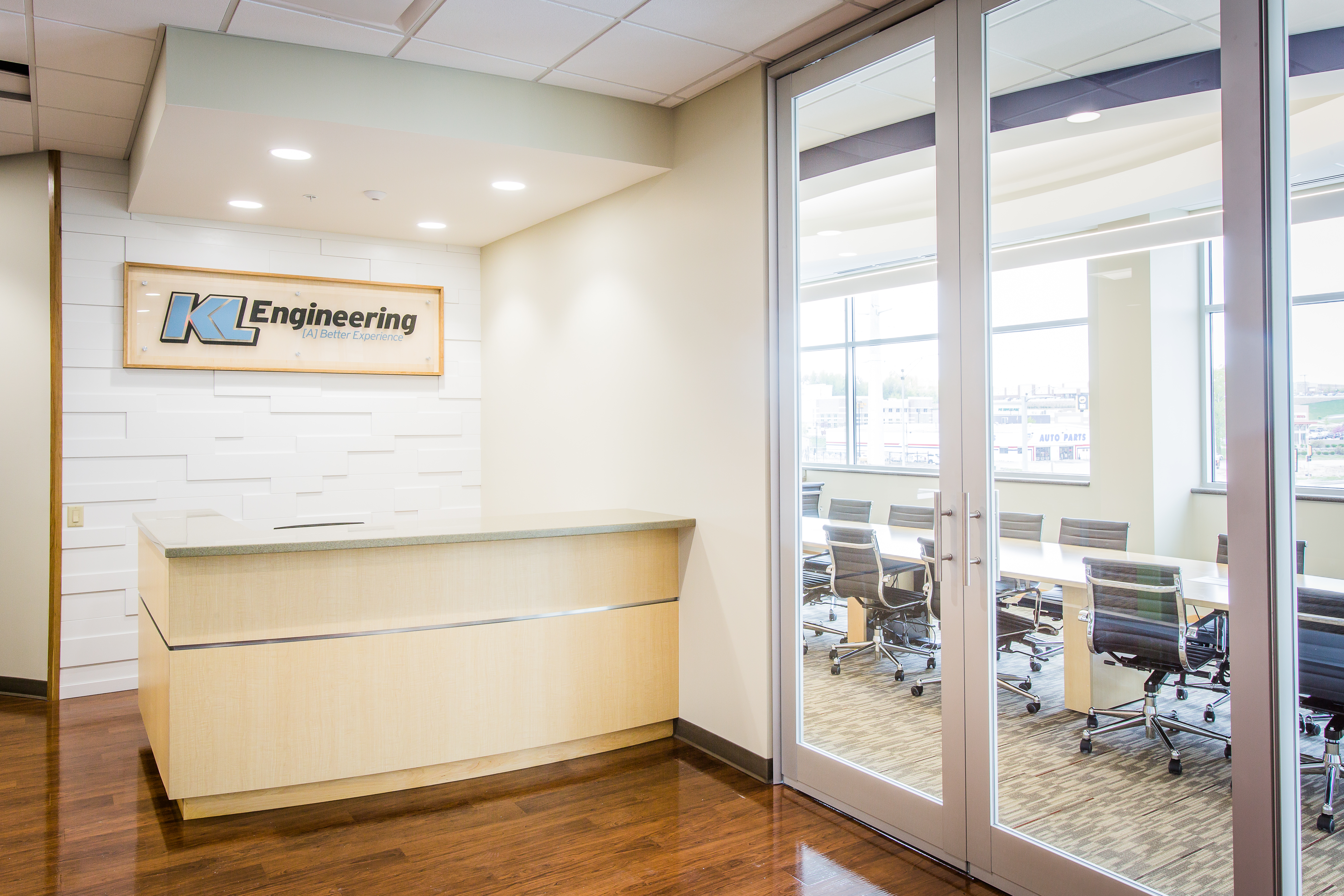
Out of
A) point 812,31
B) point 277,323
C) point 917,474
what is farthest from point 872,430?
point 277,323

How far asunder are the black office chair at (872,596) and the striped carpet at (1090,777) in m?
0.05

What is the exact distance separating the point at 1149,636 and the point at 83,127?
526 centimetres

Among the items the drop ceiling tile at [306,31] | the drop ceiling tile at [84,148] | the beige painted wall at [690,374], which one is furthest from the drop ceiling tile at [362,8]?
the drop ceiling tile at [84,148]

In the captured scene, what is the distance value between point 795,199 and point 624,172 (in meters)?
1.05

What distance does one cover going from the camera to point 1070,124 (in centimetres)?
267

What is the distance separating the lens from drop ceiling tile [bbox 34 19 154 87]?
335cm

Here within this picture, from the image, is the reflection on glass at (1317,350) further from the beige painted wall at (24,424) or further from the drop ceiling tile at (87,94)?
the beige painted wall at (24,424)

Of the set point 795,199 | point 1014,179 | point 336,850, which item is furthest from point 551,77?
point 336,850

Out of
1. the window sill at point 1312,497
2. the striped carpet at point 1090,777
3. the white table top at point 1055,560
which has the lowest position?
the striped carpet at point 1090,777

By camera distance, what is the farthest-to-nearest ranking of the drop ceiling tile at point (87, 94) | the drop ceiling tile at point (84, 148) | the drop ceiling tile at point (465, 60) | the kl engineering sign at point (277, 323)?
1. the kl engineering sign at point (277, 323)
2. the drop ceiling tile at point (84, 148)
3. the drop ceiling tile at point (87, 94)
4. the drop ceiling tile at point (465, 60)

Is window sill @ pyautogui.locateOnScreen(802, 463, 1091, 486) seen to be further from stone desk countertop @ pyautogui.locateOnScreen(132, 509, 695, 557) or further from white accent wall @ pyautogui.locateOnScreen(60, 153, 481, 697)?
white accent wall @ pyautogui.locateOnScreen(60, 153, 481, 697)

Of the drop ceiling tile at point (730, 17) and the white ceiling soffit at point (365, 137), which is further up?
the drop ceiling tile at point (730, 17)

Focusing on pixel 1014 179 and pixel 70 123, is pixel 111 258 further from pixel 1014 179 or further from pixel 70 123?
pixel 1014 179

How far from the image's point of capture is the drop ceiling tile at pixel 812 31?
3211 mm
